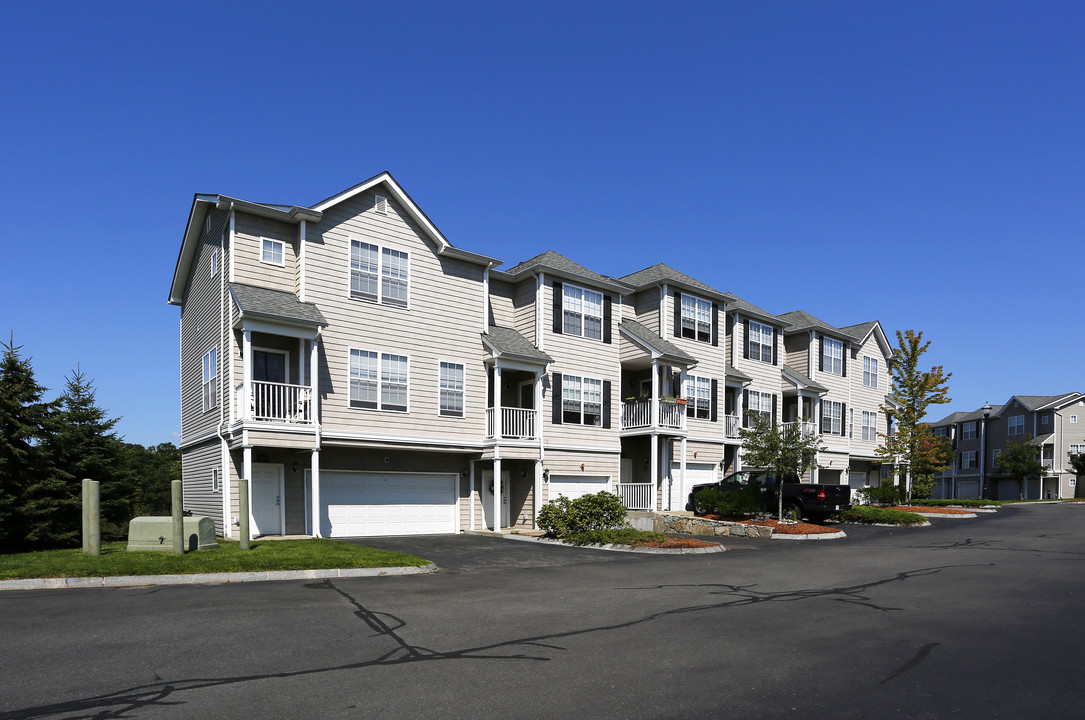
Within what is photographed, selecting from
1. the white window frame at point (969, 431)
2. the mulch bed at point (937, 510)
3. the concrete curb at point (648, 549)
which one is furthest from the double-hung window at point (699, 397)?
the white window frame at point (969, 431)

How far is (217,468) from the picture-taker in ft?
70.1

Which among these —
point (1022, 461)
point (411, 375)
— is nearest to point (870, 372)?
point (1022, 461)

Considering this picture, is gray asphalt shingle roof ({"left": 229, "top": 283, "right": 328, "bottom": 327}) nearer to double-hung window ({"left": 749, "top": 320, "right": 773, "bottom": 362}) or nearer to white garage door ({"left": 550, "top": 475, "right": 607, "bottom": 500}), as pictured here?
white garage door ({"left": 550, "top": 475, "right": 607, "bottom": 500})

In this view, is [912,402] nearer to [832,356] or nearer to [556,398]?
[832,356]

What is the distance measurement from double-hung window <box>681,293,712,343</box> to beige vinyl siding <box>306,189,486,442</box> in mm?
11015

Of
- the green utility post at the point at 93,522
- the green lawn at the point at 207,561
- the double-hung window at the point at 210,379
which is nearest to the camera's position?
the green lawn at the point at 207,561

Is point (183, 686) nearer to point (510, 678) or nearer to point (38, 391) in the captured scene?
point (510, 678)

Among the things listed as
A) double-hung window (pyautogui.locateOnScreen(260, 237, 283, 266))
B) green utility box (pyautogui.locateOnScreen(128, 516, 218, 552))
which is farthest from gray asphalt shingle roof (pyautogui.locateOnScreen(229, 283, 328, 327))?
green utility box (pyautogui.locateOnScreen(128, 516, 218, 552))

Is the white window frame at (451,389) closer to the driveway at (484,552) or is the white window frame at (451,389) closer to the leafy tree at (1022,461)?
the driveway at (484,552)

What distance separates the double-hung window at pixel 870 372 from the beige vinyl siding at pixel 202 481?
3840cm

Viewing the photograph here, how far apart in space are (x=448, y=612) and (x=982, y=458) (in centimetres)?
8760

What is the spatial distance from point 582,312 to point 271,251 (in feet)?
39.5

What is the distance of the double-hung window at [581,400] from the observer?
27.8 meters

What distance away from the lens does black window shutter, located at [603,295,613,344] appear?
96.7 feet
